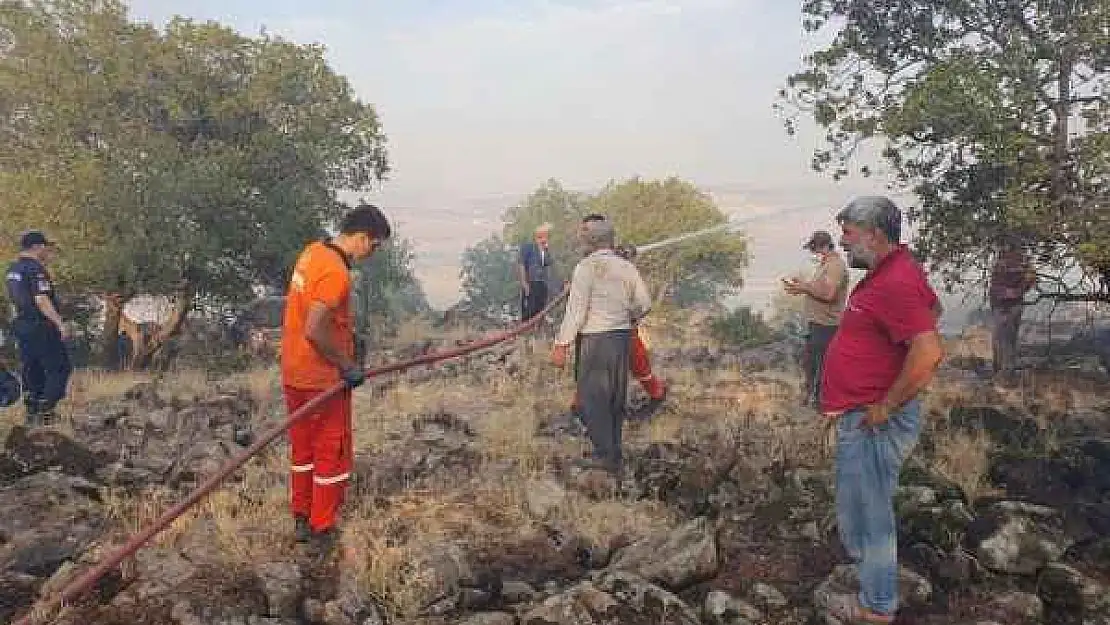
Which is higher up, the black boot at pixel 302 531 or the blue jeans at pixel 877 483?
the blue jeans at pixel 877 483

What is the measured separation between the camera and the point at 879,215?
11.7 ft

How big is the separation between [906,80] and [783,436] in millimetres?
6146

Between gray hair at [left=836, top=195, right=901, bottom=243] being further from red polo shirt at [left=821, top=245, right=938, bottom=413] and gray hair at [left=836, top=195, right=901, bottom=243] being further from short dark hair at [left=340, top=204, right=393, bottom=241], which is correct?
short dark hair at [left=340, top=204, right=393, bottom=241]

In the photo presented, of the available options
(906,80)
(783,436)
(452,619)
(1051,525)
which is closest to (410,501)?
(452,619)

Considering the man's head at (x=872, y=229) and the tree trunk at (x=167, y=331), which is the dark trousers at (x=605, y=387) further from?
the tree trunk at (x=167, y=331)

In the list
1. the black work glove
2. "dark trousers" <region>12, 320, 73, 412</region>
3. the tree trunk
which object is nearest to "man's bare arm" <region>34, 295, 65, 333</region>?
"dark trousers" <region>12, 320, 73, 412</region>

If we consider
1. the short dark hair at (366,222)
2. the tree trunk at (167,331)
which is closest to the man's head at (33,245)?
the short dark hair at (366,222)

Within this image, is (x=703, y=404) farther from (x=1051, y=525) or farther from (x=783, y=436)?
(x=1051, y=525)

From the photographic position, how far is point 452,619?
3916 mm

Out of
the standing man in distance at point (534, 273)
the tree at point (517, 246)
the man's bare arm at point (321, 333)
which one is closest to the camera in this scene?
the man's bare arm at point (321, 333)

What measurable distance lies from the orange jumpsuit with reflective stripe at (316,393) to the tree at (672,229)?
1177 inches

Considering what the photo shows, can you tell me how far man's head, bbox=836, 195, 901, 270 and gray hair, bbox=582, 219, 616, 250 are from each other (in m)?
2.45

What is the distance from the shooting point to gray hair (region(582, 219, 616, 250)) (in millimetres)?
5906

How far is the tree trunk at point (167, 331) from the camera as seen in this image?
15641 millimetres
